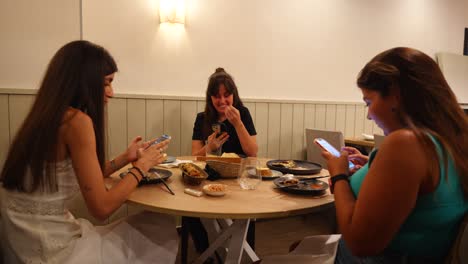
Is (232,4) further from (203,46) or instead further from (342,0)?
(342,0)

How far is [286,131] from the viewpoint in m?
3.37

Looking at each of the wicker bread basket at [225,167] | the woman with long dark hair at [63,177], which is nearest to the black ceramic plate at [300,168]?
the wicker bread basket at [225,167]

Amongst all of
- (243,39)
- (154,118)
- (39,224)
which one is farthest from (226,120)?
(39,224)

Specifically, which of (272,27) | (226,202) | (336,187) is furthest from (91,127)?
(272,27)

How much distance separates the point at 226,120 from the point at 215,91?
0.82ft

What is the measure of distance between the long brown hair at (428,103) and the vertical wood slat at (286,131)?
7.85ft

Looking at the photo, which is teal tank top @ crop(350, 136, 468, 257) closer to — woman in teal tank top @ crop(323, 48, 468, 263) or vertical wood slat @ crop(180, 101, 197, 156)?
woman in teal tank top @ crop(323, 48, 468, 263)

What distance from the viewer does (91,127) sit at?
118cm

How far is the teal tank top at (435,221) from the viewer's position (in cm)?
87

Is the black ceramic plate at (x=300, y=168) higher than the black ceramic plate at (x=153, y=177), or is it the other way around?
the black ceramic plate at (x=153, y=177)

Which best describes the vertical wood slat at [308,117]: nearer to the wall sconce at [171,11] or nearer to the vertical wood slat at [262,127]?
the vertical wood slat at [262,127]

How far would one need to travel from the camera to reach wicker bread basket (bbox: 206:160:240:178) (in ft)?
5.17

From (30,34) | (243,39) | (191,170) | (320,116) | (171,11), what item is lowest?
(191,170)

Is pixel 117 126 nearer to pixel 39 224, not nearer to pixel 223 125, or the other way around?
pixel 223 125
